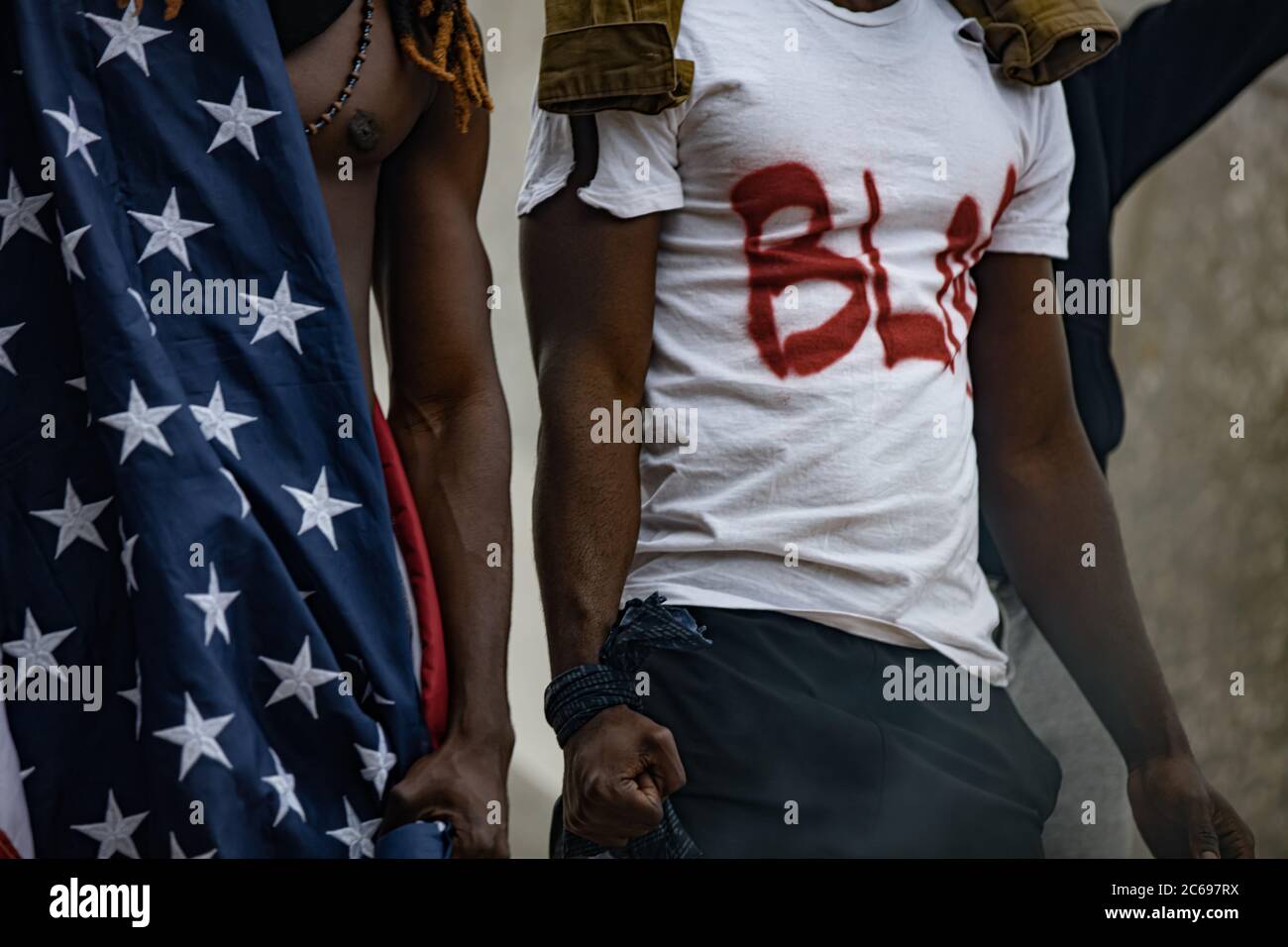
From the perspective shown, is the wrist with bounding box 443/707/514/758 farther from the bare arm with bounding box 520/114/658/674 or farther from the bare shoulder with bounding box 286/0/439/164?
the bare shoulder with bounding box 286/0/439/164

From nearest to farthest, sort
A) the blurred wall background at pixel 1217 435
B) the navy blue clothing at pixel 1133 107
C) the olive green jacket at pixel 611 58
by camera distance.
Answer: the olive green jacket at pixel 611 58, the navy blue clothing at pixel 1133 107, the blurred wall background at pixel 1217 435

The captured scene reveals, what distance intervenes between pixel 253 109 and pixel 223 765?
633 millimetres

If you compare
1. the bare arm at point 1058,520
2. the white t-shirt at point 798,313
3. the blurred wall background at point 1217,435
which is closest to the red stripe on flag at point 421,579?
the white t-shirt at point 798,313

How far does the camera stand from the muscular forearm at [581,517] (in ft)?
6.06

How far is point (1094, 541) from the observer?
2168mm

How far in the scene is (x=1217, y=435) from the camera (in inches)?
113

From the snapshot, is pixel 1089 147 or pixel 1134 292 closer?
pixel 1089 147

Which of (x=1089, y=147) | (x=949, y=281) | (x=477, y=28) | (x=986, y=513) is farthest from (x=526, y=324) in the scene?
(x=1089, y=147)

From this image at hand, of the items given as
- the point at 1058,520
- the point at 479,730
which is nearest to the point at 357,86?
the point at 479,730

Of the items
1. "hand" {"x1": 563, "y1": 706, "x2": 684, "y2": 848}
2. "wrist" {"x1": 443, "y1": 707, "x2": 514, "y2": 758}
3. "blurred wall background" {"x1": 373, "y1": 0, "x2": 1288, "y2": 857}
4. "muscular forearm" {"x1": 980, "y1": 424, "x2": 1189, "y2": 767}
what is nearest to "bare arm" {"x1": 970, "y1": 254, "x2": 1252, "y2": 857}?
"muscular forearm" {"x1": 980, "y1": 424, "x2": 1189, "y2": 767}

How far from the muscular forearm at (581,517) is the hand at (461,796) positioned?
0.15 m

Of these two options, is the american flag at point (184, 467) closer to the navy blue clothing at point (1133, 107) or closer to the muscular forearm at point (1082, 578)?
the muscular forearm at point (1082, 578)

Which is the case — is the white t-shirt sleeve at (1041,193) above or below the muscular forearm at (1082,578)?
above
